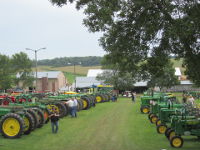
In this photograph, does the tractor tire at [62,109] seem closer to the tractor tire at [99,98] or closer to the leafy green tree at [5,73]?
the tractor tire at [99,98]

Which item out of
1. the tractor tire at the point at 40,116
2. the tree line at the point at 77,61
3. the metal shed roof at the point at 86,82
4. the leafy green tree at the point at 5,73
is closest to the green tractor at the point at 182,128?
the tractor tire at the point at 40,116

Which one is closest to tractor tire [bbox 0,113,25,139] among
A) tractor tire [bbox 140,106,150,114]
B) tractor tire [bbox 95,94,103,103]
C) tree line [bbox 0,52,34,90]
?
tractor tire [bbox 140,106,150,114]

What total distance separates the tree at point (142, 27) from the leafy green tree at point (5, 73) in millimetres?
61407

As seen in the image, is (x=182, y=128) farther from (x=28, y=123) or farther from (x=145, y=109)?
(x=145, y=109)

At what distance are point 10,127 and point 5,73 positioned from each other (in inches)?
2442

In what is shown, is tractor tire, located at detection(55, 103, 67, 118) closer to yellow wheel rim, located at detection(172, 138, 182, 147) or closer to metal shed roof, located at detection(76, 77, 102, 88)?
yellow wheel rim, located at detection(172, 138, 182, 147)

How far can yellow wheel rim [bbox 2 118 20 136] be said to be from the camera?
16594 mm

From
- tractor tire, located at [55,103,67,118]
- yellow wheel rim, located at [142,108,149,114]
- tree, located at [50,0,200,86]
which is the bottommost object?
yellow wheel rim, located at [142,108,149,114]

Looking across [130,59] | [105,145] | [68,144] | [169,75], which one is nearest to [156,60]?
[130,59]

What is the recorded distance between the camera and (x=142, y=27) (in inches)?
546

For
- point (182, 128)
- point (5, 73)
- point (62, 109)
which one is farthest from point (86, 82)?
point (182, 128)

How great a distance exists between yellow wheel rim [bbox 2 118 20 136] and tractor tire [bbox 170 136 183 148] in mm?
6470

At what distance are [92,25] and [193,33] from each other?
3.59 m

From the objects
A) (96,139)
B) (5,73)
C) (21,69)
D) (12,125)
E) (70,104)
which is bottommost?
(96,139)
